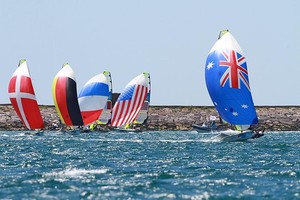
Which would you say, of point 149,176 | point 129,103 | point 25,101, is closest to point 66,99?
point 25,101

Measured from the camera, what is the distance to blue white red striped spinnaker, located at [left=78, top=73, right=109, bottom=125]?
82688 millimetres

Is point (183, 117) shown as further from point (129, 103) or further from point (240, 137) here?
point (240, 137)

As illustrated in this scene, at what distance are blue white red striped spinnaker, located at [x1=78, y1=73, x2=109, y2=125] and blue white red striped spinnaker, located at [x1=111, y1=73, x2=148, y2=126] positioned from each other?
3138 millimetres

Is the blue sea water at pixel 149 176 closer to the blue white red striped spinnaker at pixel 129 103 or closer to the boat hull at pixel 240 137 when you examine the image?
the boat hull at pixel 240 137

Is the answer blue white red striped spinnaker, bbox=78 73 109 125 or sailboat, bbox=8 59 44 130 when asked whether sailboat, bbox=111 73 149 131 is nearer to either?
blue white red striped spinnaker, bbox=78 73 109 125

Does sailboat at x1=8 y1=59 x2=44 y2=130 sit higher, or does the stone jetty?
sailboat at x1=8 y1=59 x2=44 y2=130

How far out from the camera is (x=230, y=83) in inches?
2109

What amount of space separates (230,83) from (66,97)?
2345cm

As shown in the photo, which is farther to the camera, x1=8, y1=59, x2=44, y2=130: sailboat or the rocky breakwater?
the rocky breakwater

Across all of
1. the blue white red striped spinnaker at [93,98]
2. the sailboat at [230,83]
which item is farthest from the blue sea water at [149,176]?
the blue white red striped spinnaker at [93,98]

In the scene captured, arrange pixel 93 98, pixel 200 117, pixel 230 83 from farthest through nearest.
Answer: pixel 200 117, pixel 93 98, pixel 230 83

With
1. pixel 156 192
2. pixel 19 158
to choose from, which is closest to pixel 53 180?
pixel 156 192

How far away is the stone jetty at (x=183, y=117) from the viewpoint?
116 meters

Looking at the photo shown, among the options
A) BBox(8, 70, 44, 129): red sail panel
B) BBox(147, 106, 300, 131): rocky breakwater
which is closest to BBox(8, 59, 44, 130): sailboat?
BBox(8, 70, 44, 129): red sail panel
